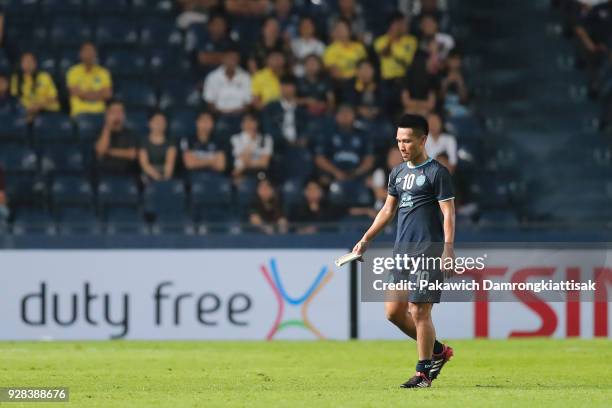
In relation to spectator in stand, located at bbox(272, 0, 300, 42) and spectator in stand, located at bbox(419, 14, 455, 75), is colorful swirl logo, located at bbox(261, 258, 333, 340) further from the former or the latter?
spectator in stand, located at bbox(272, 0, 300, 42)

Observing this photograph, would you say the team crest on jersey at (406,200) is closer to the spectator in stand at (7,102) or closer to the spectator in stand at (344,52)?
the spectator in stand at (7,102)

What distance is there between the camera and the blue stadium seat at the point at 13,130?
63.1 ft

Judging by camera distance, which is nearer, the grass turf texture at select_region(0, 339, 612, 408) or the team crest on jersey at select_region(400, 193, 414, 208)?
the grass turf texture at select_region(0, 339, 612, 408)

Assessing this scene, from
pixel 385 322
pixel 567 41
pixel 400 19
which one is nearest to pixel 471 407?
pixel 385 322

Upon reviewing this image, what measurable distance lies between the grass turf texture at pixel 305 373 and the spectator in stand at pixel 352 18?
635cm

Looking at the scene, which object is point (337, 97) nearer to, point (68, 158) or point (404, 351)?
point (68, 158)

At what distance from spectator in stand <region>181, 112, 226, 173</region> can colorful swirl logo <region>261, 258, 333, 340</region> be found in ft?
7.29

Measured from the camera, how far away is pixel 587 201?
65.4 feet

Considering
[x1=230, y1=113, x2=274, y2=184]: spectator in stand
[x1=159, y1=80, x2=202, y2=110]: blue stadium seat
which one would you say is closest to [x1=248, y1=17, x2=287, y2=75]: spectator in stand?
[x1=159, y1=80, x2=202, y2=110]: blue stadium seat

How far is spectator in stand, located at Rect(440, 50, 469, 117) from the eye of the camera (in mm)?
20781

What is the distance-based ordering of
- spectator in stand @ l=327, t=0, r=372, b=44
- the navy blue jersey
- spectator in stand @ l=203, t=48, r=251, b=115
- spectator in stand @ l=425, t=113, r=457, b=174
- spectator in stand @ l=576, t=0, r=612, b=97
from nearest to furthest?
the navy blue jersey → spectator in stand @ l=425, t=113, r=457, b=174 → spectator in stand @ l=203, t=48, r=251, b=115 → spectator in stand @ l=327, t=0, r=372, b=44 → spectator in stand @ l=576, t=0, r=612, b=97

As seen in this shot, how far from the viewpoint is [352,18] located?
21.5 metres

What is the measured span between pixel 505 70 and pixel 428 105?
2823 mm

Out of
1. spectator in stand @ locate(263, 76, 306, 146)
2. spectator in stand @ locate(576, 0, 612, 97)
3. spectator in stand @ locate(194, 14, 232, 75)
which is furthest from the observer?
spectator in stand @ locate(576, 0, 612, 97)
